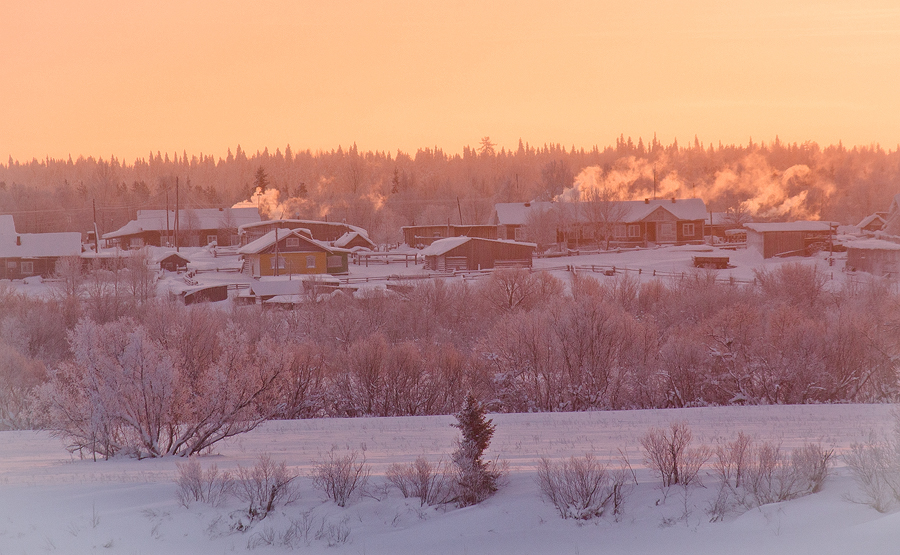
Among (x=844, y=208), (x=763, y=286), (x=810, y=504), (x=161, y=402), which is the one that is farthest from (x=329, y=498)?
(x=844, y=208)

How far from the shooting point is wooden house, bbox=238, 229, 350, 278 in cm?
3566

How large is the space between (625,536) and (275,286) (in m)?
23.7

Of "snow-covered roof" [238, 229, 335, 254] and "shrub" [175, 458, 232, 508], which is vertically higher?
"snow-covered roof" [238, 229, 335, 254]

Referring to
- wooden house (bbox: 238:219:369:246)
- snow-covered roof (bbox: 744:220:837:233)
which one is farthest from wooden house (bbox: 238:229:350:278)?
snow-covered roof (bbox: 744:220:837:233)

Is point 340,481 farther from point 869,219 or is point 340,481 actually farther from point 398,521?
point 869,219

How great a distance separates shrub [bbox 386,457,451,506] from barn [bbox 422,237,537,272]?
2891 cm

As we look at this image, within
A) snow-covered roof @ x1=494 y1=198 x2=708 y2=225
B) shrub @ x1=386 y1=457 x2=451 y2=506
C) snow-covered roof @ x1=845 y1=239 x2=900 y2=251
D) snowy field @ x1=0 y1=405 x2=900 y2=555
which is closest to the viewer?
snowy field @ x1=0 y1=405 x2=900 y2=555

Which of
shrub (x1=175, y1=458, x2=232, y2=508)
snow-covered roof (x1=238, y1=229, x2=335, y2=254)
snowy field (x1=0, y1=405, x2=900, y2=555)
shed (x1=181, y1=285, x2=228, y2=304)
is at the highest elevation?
snow-covered roof (x1=238, y1=229, x2=335, y2=254)

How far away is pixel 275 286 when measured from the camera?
29.1 meters

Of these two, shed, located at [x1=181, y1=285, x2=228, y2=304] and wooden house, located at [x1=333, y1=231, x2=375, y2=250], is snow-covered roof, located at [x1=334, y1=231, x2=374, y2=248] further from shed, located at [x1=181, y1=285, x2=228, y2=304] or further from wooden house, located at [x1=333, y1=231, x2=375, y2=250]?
shed, located at [x1=181, y1=285, x2=228, y2=304]

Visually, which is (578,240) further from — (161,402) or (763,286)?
(161,402)

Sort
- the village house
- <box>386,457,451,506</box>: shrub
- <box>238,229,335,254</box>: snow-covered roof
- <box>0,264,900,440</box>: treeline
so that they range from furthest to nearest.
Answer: the village house → <box>238,229,335,254</box>: snow-covered roof → <box>0,264,900,440</box>: treeline → <box>386,457,451,506</box>: shrub

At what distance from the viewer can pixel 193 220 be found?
52656 mm

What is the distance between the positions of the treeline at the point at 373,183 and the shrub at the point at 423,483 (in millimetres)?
26022
